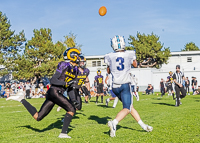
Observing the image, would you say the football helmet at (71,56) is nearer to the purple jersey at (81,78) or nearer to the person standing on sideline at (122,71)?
the person standing on sideline at (122,71)

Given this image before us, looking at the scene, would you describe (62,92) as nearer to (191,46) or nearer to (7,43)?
(7,43)

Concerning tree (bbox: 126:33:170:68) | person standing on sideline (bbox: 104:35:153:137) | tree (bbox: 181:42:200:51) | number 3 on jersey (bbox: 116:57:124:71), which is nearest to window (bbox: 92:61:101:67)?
tree (bbox: 126:33:170:68)

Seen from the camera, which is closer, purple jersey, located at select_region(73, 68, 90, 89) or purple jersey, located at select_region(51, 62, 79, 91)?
purple jersey, located at select_region(51, 62, 79, 91)

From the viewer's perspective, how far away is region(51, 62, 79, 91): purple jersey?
6.32 meters

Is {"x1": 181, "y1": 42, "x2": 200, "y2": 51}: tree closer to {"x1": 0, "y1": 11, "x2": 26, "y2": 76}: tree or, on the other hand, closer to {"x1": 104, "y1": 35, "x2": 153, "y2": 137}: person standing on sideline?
{"x1": 0, "y1": 11, "x2": 26, "y2": 76}: tree

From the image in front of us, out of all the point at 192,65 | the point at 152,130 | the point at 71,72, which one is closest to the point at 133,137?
the point at 152,130

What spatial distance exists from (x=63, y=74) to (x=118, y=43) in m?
1.42

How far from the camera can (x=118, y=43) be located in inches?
257

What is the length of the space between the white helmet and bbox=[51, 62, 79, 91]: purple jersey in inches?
42.8

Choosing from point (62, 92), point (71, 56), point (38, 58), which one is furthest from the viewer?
point (38, 58)

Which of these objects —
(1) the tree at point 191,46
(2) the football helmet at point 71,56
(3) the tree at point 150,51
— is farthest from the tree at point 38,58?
(1) the tree at point 191,46

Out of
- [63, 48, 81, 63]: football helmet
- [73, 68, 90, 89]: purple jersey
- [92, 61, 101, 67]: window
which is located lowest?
[73, 68, 90, 89]: purple jersey

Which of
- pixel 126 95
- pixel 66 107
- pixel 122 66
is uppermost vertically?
pixel 122 66

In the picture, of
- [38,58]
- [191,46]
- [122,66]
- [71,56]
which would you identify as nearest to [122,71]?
[122,66]
